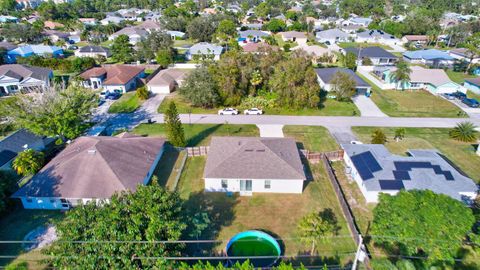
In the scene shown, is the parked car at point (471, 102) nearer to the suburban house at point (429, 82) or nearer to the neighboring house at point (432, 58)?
the suburban house at point (429, 82)

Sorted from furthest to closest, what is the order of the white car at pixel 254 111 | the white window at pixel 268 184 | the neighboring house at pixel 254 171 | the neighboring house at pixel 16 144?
the white car at pixel 254 111
the neighboring house at pixel 16 144
the white window at pixel 268 184
the neighboring house at pixel 254 171

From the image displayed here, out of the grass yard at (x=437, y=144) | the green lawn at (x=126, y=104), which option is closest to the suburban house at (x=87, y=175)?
the green lawn at (x=126, y=104)

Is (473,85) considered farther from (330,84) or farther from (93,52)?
(93,52)

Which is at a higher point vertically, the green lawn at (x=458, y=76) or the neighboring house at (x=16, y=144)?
the neighboring house at (x=16, y=144)

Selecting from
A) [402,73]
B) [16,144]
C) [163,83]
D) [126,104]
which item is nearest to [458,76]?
[402,73]

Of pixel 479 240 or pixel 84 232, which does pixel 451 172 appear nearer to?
pixel 479 240

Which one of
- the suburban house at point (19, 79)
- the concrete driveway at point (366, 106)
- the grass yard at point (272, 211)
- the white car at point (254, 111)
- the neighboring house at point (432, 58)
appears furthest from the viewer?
the neighboring house at point (432, 58)

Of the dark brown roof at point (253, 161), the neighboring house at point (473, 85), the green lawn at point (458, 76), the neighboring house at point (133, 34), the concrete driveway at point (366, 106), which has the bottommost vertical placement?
the concrete driveway at point (366, 106)
